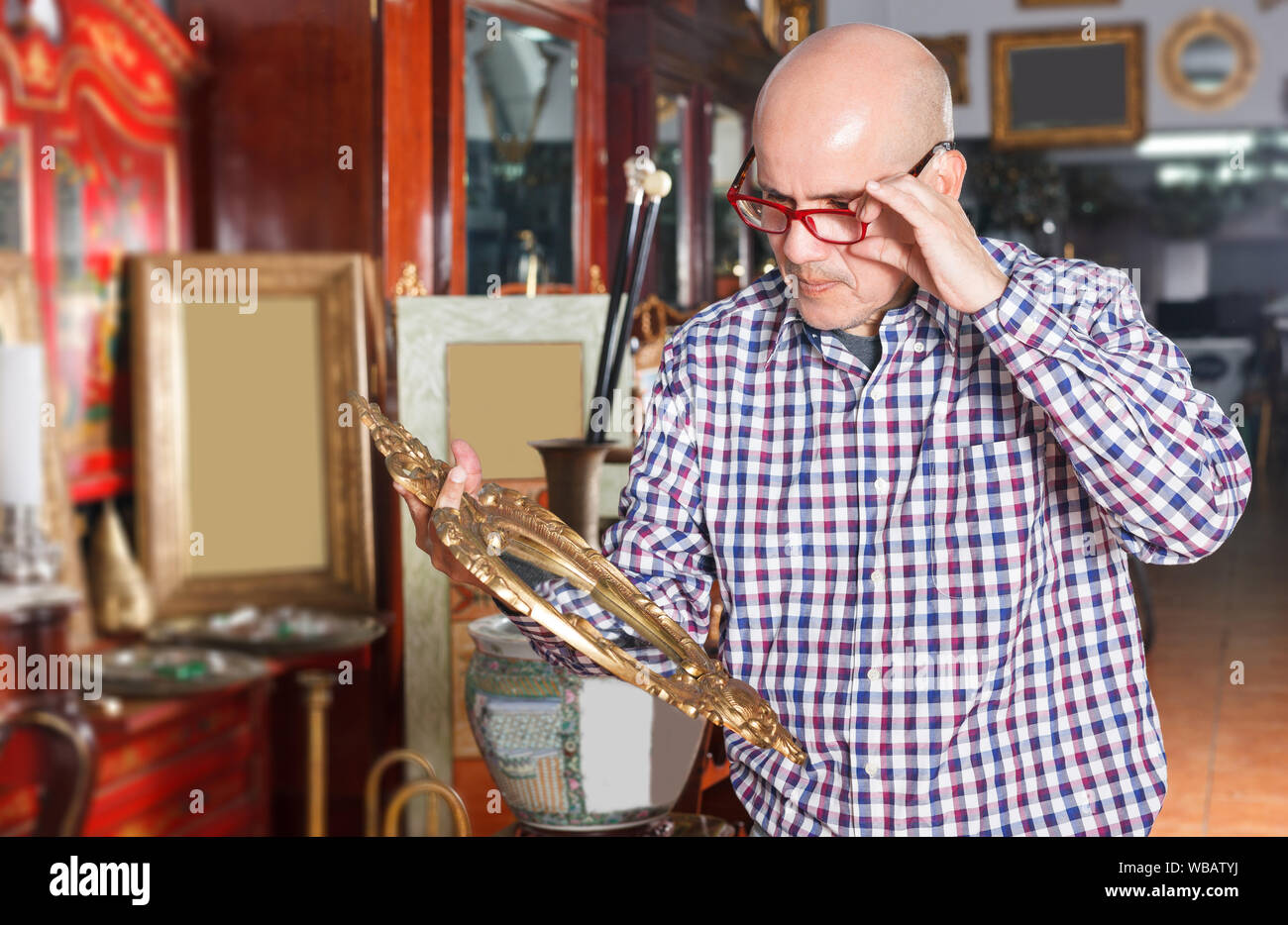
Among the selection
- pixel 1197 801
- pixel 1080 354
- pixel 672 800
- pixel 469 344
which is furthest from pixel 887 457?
pixel 1197 801

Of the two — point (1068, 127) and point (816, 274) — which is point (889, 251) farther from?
point (1068, 127)

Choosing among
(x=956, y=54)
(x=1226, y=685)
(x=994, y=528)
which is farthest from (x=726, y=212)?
(x=994, y=528)

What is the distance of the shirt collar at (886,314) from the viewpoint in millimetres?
980

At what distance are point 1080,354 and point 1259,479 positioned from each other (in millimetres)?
4621

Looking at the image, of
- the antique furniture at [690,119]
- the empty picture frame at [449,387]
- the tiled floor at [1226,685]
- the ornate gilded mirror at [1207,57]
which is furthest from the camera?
the antique furniture at [690,119]

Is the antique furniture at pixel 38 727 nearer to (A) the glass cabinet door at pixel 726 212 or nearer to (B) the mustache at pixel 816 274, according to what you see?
(B) the mustache at pixel 816 274

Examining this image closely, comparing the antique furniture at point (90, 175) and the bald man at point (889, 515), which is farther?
the antique furniture at point (90, 175)

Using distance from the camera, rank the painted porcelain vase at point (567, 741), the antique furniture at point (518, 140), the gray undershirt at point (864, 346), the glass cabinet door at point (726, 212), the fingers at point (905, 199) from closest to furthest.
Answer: the fingers at point (905, 199)
the gray undershirt at point (864, 346)
the painted porcelain vase at point (567, 741)
the antique furniture at point (518, 140)
the glass cabinet door at point (726, 212)

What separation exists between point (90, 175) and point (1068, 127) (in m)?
1.82

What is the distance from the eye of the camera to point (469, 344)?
1908 millimetres

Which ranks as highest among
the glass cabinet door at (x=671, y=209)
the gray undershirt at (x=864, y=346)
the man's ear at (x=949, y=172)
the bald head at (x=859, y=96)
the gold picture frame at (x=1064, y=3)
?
the gold picture frame at (x=1064, y=3)

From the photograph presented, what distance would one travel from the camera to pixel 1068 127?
2338 millimetres

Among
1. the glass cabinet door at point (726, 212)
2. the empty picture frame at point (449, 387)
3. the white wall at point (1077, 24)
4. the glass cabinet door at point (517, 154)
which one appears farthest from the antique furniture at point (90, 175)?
the glass cabinet door at point (726, 212)
